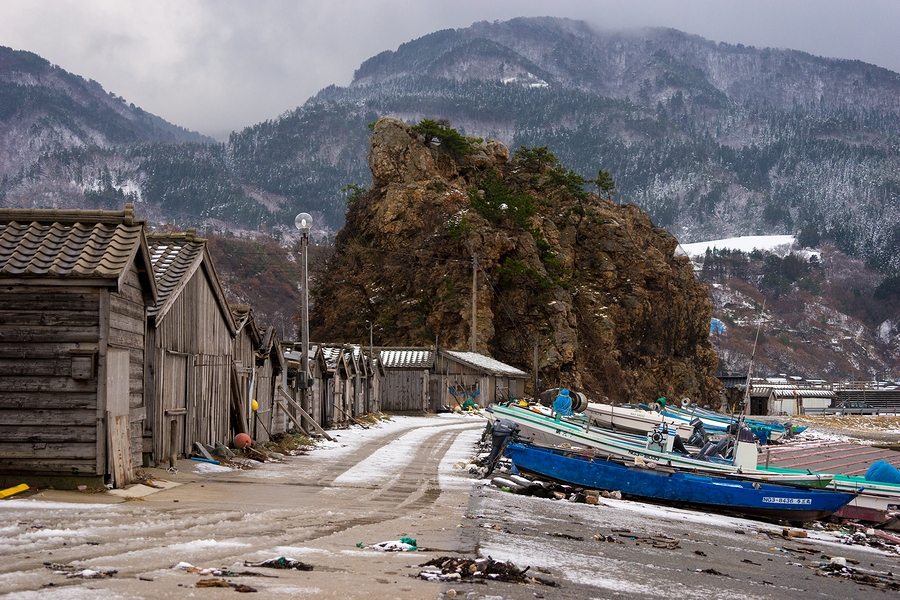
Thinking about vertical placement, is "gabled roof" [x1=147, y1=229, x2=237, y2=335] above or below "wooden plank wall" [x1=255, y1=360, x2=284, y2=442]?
above

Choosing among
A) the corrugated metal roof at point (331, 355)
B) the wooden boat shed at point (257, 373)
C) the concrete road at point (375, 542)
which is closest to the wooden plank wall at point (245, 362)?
the wooden boat shed at point (257, 373)

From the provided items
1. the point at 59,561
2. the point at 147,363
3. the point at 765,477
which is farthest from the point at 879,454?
the point at 59,561

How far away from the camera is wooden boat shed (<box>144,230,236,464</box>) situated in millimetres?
16688

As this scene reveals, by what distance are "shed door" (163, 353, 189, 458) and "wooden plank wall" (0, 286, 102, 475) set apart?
354cm

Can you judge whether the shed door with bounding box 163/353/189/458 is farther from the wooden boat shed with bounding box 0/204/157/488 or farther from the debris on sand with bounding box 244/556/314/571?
the debris on sand with bounding box 244/556/314/571

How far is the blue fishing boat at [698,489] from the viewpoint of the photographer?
19.7 m

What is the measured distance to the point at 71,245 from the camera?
553 inches

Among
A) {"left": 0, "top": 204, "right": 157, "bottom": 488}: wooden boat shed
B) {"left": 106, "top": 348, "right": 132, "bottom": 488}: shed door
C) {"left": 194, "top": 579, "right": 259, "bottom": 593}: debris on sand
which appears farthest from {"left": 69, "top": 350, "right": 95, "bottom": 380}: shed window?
{"left": 194, "top": 579, "right": 259, "bottom": 593}: debris on sand

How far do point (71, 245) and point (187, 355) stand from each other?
484cm

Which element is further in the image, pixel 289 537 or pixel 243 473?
pixel 243 473

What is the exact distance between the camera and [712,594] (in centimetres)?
1022

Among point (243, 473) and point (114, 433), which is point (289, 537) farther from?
point (243, 473)

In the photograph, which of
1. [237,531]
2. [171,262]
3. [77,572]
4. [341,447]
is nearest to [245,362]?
[341,447]

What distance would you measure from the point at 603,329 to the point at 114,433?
74.1m
